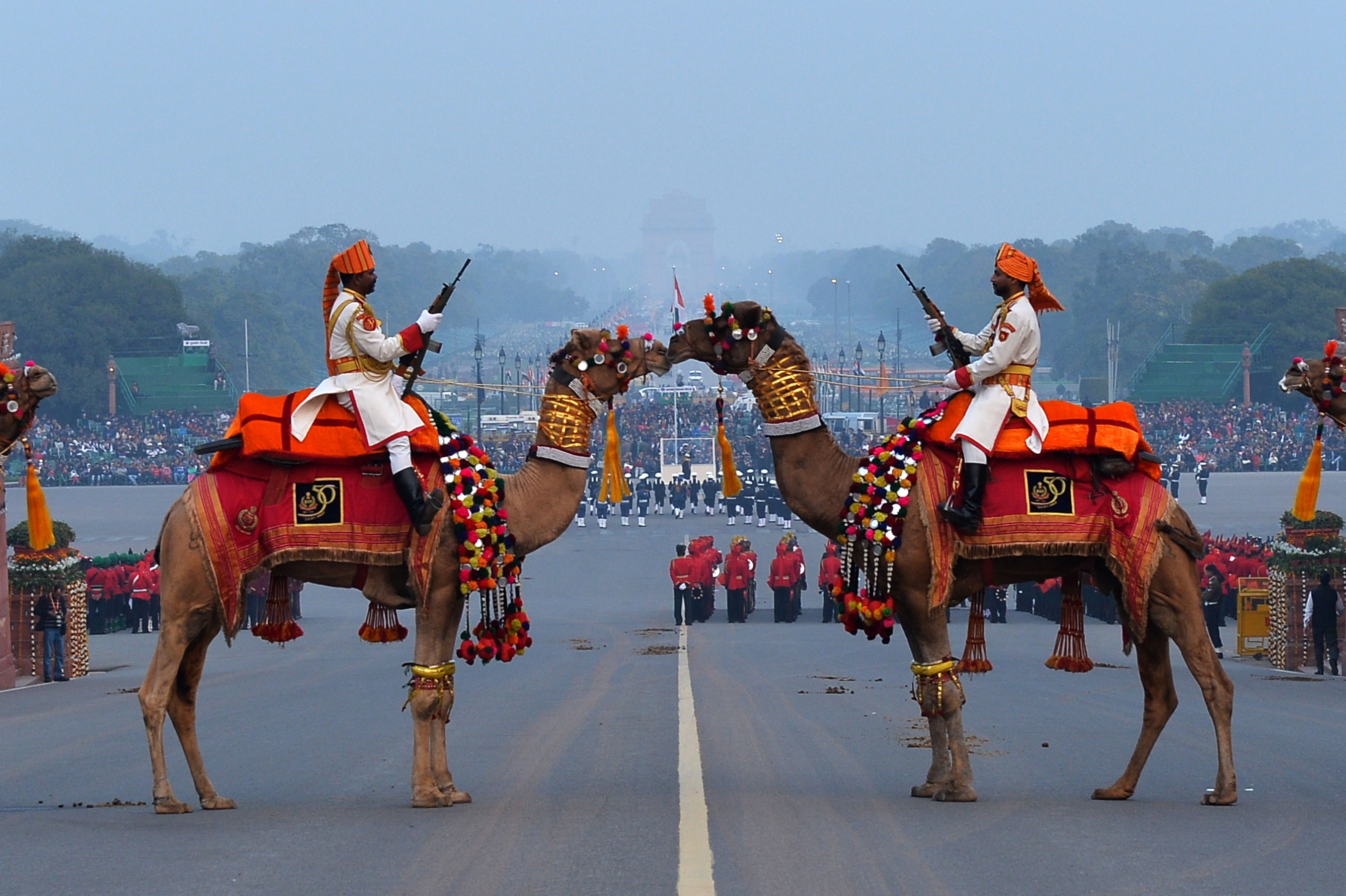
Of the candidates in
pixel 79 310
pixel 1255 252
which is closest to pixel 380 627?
pixel 79 310

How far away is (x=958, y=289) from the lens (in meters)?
184

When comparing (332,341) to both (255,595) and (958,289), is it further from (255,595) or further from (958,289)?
(958,289)

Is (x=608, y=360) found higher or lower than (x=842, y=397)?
lower

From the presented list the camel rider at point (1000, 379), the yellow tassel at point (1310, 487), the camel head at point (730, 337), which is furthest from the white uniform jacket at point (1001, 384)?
the yellow tassel at point (1310, 487)

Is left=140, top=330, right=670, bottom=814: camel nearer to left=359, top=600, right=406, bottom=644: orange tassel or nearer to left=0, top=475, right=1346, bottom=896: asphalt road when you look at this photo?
left=359, top=600, right=406, bottom=644: orange tassel

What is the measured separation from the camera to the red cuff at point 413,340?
10242 mm

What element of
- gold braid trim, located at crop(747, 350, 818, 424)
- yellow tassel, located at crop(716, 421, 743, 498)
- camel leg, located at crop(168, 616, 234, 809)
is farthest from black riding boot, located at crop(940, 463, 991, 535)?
camel leg, located at crop(168, 616, 234, 809)

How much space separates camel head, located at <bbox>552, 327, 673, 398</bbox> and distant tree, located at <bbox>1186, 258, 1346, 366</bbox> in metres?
84.1

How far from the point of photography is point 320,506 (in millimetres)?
10156

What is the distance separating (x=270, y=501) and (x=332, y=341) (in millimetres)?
1093

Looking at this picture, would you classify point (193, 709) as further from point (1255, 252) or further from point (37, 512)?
point (1255, 252)

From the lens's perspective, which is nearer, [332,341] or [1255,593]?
[332,341]

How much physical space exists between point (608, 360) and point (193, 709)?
3493 millimetres

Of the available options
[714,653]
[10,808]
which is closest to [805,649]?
[714,653]
